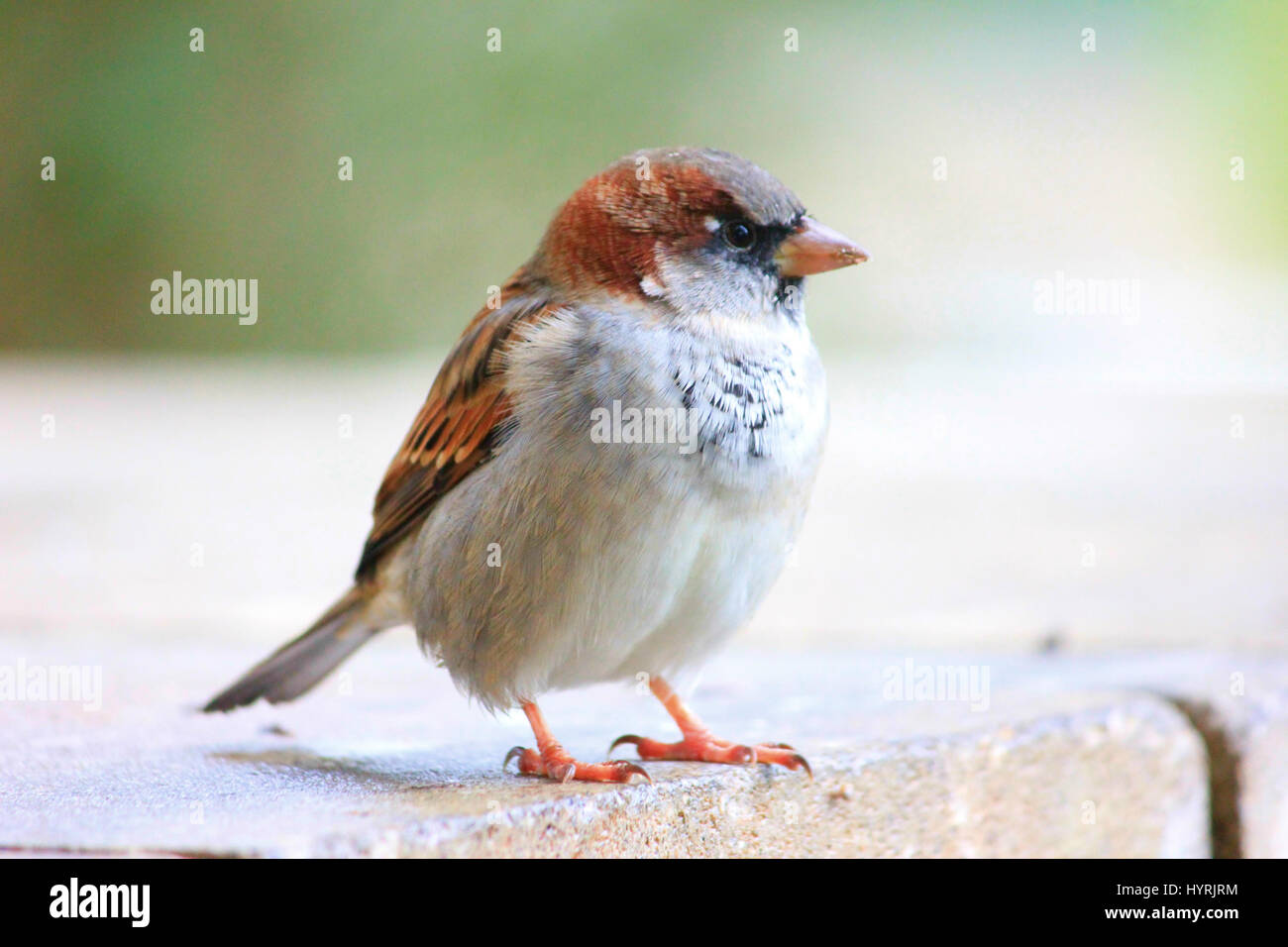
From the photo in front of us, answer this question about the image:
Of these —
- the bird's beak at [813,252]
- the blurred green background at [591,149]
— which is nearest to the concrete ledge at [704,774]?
the bird's beak at [813,252]

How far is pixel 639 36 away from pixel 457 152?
1765mm

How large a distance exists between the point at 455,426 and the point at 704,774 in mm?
782

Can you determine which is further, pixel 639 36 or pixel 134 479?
pixel 639 36

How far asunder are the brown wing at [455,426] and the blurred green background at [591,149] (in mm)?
8174

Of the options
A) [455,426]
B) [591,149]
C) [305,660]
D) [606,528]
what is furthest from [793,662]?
[591,149]

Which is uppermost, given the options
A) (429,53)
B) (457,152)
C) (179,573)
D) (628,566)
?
(429,53)

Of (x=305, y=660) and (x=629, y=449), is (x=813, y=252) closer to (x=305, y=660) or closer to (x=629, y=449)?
(x=629, y=449)

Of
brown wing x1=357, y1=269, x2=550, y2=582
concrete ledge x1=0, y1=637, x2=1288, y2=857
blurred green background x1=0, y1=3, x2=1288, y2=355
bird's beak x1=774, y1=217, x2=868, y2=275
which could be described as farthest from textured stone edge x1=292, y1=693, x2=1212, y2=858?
blurred green background x1=0, y1=3, x2=1288, y2=355

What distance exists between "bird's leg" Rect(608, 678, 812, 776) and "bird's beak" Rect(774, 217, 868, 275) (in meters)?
0.82

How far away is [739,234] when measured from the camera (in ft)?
9.07

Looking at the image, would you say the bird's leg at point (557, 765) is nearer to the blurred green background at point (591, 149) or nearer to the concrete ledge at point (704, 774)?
the concrete ledge at point (704, 774)
